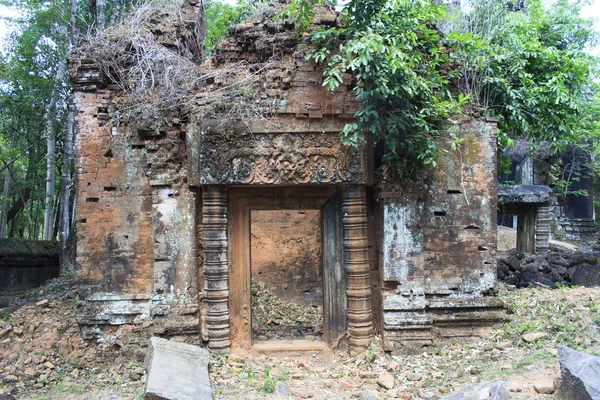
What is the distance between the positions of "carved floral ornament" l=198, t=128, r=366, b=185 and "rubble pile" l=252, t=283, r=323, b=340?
2.72 meters

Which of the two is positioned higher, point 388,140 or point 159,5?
point 159,5

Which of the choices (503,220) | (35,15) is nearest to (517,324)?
(35,15)

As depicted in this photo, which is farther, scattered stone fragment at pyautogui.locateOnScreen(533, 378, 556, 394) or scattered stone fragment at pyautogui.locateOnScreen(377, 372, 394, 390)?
scattered stone fragment at pyautogui.locateOnScreen(377, 372, 394, 390)

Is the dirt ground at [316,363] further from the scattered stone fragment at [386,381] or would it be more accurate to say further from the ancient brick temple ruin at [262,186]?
the ancient brick temple ruin at [262,186]

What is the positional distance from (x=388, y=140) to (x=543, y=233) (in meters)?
9.78

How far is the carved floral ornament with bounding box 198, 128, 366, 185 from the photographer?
618 cm

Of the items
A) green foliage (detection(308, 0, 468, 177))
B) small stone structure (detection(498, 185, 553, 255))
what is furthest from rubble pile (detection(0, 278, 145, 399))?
small stone structure (detection(498, 185, 553, 255))

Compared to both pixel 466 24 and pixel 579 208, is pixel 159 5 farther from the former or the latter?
pixel 579 208

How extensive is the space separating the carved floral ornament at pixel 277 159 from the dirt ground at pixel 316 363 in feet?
7.58

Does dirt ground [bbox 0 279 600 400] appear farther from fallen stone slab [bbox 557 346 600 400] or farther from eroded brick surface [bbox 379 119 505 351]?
fallen stone slab [bbox 557 346 600 400]

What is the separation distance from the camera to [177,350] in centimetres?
566

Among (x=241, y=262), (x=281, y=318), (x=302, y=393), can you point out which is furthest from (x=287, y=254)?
(x=302, y=393)

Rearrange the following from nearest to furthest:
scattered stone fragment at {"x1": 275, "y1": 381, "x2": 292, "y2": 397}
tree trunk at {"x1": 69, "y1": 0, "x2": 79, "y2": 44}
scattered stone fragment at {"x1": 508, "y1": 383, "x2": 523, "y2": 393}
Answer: scattered stone fragment at {"x1": 508, "y1": 383, "x2": 523, "y2": 393}, scattered stone fragment at {"x1": 275, "y1": 381, "x2": 292, "y2": 397}, tree trunk at {"x1": 69, "y1": 0, "x2": 79, "y2": 44}

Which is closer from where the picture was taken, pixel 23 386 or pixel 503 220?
pixel 23 386
